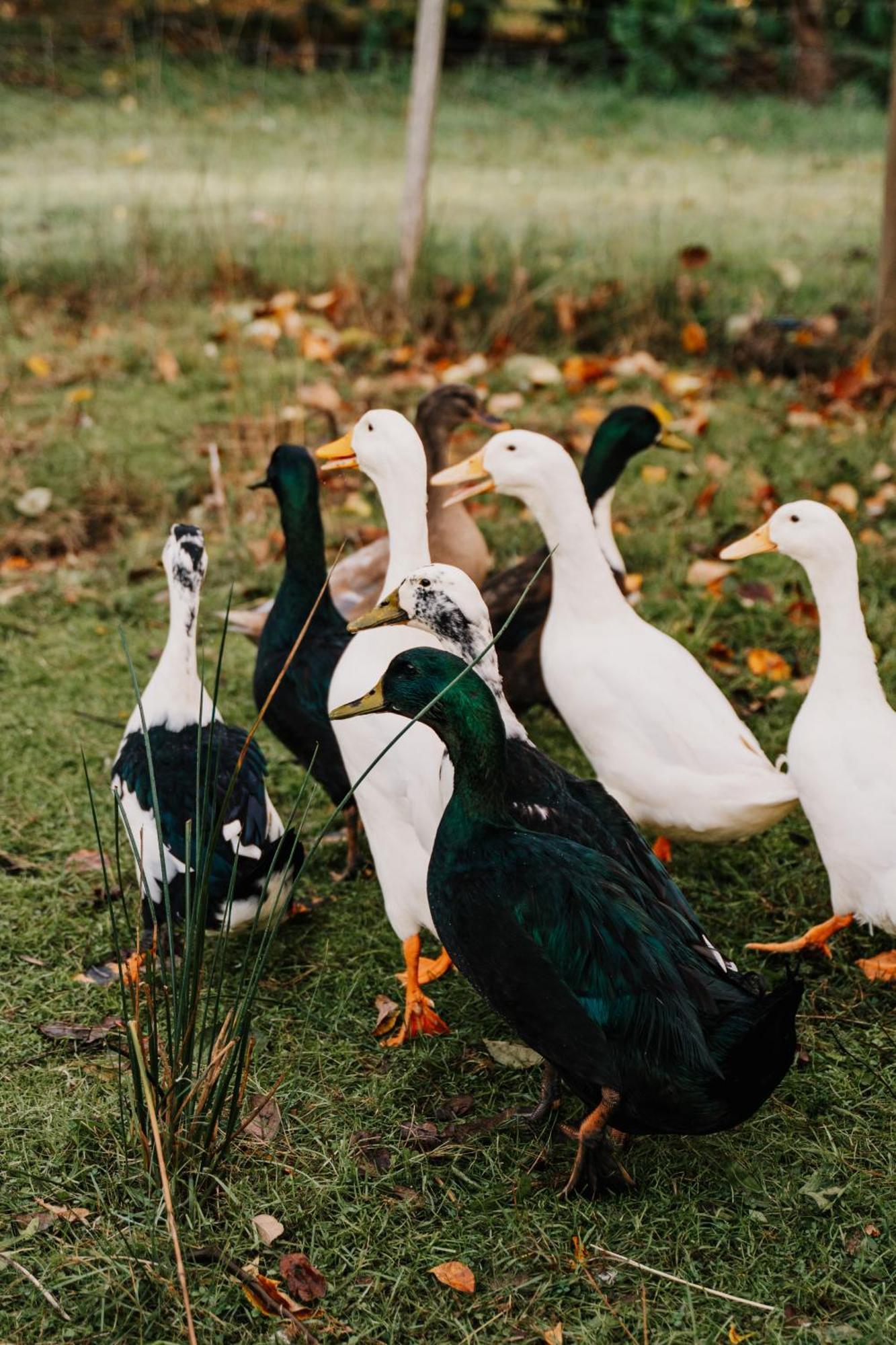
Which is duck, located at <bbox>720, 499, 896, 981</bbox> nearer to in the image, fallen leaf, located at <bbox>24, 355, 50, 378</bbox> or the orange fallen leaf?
the orange fallen leaf

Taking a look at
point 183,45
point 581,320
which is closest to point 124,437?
point 581,320

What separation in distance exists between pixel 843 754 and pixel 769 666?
131 centimetres

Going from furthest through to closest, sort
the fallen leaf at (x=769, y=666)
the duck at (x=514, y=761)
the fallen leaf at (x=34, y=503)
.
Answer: the fallen leaf at (x=34, y=503)
the fallen leaf at (x=769, y=666)
the duck at (x=514, y=761)

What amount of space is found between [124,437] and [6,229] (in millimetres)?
2590

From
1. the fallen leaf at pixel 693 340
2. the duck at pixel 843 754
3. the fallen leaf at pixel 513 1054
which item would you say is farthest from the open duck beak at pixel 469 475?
the fallen leaf at pixel 693 340

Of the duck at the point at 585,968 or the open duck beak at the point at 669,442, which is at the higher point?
the open duck beak at the point at 669,442

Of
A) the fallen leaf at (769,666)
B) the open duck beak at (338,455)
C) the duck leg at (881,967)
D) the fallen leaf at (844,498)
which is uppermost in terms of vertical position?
the open duck beak at (338,455)

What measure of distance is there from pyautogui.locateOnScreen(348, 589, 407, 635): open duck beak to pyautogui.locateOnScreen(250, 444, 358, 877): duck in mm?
616

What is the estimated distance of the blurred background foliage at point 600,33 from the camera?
10.4 metres

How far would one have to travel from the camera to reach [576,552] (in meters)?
3.30

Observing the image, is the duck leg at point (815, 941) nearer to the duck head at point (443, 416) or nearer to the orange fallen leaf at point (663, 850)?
the orange fallen leaf at point (663, 850)

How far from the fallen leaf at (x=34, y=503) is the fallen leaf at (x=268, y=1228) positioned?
3.55 m

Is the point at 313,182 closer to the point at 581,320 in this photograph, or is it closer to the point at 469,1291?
the point at 581,320

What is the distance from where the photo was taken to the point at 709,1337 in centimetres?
204
